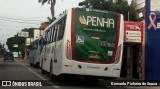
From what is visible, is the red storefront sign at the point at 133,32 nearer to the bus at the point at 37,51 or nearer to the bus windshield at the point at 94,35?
the bus windshield at the point at 94,35

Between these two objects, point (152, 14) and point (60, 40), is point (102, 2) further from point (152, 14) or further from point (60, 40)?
point (60, 40)

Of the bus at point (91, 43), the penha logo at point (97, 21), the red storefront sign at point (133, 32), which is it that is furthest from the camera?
the red storefront sign at point (133, 32)

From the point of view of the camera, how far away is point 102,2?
51.4 meters

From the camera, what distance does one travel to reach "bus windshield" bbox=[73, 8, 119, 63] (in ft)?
59.6

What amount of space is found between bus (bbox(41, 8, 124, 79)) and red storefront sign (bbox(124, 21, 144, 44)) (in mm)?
6584

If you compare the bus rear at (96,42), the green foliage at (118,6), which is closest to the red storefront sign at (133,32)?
the bus rear at (96,42)

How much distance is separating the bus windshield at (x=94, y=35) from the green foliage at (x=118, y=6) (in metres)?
22.6

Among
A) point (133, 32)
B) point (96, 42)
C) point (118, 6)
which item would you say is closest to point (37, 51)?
point (118, 6)

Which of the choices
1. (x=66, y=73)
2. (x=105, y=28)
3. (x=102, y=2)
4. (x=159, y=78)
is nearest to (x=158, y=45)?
(x=159, y=78)

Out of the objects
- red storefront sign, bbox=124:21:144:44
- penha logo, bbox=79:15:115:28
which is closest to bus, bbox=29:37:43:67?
red storefront sign, bbox=124:21:144:44

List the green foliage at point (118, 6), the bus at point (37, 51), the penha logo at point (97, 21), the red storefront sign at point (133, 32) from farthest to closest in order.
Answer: the green foliage at point (118, 6) → the bus at point (37, 51) → the red storefront sign at point (133, 32) → the penha logo at point (97, 21)

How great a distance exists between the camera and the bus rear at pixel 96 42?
18.1 m

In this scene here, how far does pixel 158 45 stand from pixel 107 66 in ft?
18.4

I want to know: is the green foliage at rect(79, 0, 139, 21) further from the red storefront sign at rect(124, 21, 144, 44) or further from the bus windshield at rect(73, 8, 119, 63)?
the bus windshield at rect(73, 8, 119, 63)
